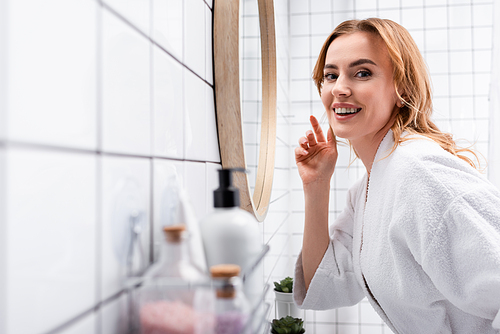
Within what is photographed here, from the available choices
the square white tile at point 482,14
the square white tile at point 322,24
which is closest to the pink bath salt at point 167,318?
the square white tile at point 322,24

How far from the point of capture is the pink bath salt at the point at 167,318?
292 mm

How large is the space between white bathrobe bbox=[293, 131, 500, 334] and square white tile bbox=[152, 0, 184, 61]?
507mm

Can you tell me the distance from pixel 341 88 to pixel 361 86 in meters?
0.04

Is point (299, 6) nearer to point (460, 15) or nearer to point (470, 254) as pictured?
point (460, 15)

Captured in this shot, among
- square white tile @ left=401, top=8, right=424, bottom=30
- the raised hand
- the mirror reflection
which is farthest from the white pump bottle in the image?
square white tile @ left=401, top=8, right=424, bottom=30

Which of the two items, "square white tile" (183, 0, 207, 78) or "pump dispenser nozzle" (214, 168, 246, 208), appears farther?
"square white tile" (183, 0, 207, 78)

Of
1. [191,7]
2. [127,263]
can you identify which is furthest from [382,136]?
[127,263]

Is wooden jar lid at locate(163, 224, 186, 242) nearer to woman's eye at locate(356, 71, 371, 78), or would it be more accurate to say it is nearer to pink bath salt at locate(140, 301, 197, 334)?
pink bath salt at locate(140, 301, 197, 334)

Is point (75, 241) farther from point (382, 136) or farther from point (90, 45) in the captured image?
point (382, 136)

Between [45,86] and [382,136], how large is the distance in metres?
0.84

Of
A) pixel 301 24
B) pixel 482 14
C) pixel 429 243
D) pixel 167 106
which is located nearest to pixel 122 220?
pixel 167 106

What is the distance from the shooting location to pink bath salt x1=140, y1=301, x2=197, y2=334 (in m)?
0.29

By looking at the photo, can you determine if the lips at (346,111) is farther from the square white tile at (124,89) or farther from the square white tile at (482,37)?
the square white tile at (482,37)

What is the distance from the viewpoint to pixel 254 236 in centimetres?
37
